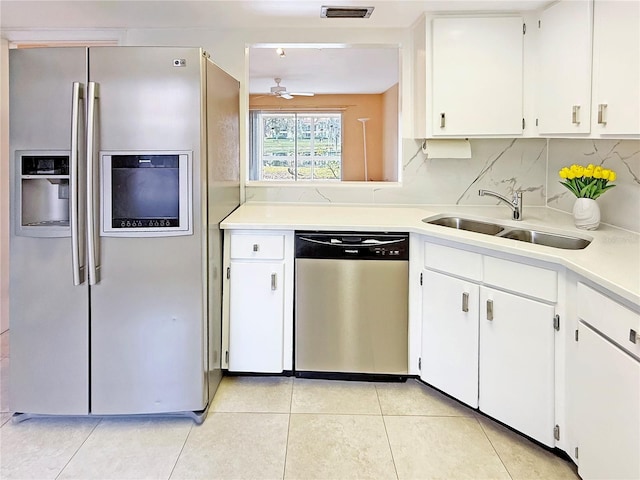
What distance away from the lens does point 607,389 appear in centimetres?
157

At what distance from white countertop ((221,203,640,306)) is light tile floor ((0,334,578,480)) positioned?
85 cm

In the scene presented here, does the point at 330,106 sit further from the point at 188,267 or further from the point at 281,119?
the point at 188,267

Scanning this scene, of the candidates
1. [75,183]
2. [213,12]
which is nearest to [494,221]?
[213,12]

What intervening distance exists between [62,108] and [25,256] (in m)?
0.69

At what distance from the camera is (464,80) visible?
2.73 m

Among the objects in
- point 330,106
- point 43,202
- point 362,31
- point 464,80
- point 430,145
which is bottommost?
point 43,202

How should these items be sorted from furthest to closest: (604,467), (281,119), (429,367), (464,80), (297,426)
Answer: (281,119)
(464,80)
(429,367)
(297,426)
(604,467)

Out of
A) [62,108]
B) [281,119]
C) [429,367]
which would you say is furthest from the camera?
[281,119]

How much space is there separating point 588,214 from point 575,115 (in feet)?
1.60

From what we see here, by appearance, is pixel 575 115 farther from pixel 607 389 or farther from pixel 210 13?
pixel 210 13

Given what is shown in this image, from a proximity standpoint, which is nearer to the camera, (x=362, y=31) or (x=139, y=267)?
(x=139, y=267)

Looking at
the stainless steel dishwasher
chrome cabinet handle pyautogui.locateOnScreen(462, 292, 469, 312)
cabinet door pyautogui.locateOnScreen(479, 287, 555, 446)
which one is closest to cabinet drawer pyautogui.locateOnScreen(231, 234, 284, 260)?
the stainless steel dishwasher

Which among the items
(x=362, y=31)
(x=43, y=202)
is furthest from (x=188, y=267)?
(x=362, y=31)

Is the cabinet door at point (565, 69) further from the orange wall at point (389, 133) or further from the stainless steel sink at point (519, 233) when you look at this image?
the orange wall at point (389, 133)
